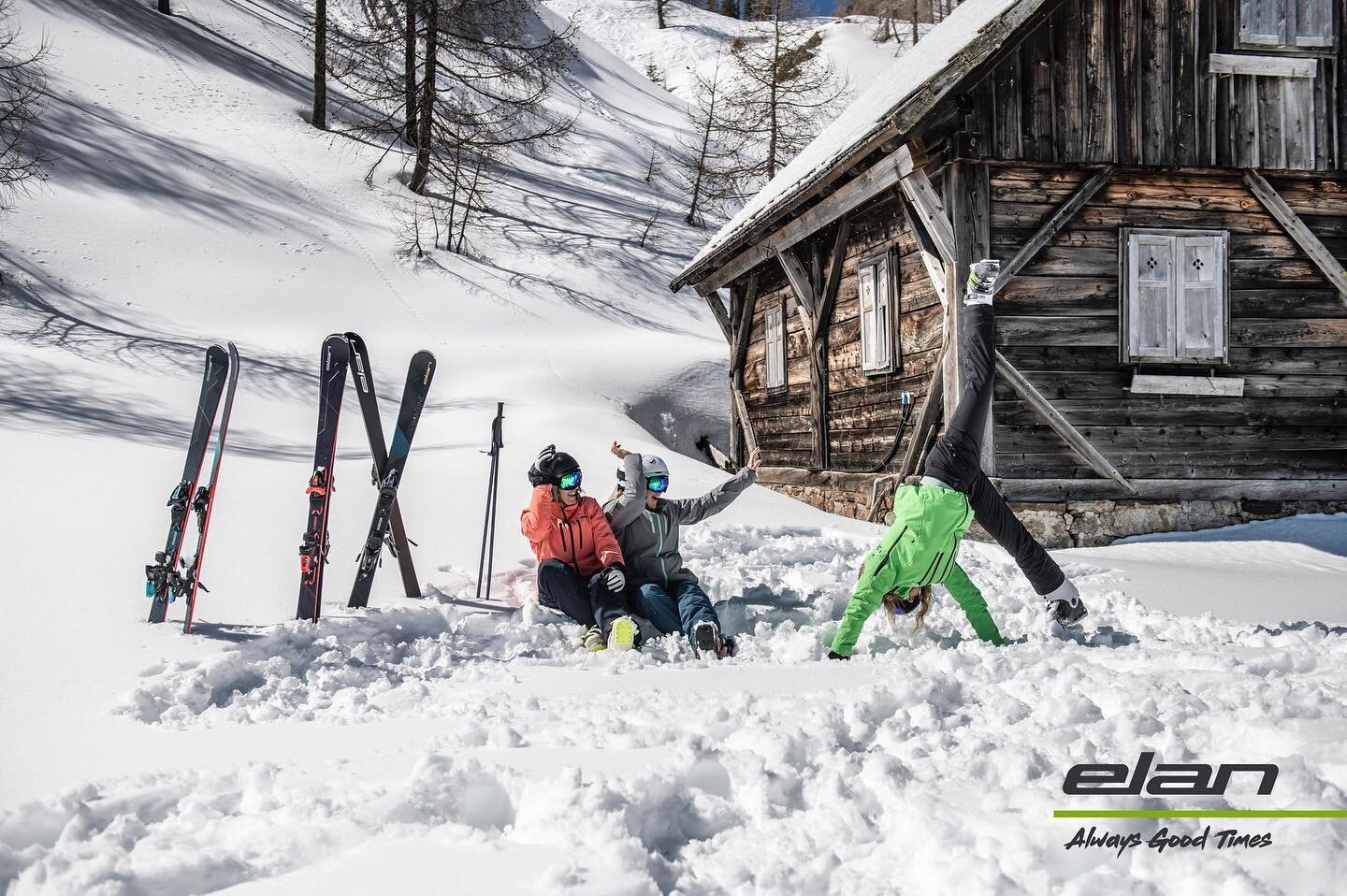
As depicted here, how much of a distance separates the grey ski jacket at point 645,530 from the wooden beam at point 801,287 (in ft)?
20.5

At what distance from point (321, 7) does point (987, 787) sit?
34415 millimetres

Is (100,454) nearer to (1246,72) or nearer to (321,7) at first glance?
(1246,72)

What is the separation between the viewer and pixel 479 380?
19.1m

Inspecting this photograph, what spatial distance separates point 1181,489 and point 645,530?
235 inches

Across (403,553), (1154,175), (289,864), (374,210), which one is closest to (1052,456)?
(1154,175)

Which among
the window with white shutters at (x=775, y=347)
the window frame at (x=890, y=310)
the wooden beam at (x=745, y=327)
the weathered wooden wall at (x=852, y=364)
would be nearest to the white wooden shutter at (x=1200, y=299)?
the weathered wooden wall at (x=852, y=364)

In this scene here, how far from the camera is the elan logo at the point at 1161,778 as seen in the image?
99.4 inches

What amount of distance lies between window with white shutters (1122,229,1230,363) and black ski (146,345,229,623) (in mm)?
7878

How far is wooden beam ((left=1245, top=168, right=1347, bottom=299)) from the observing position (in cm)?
925

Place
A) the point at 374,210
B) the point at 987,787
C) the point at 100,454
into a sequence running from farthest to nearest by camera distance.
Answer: the point at 374,210 → the point at 100,454 → the point at 987,787

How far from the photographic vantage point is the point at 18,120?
23234mm

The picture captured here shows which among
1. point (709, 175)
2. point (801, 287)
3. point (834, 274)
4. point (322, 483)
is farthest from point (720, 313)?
point (709, 175)

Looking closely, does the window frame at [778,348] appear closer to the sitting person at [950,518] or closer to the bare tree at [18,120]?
the sitting person at [950,518]

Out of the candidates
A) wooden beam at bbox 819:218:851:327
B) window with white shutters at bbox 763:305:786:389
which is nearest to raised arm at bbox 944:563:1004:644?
wooden beam at bbox 819:218:851:327
